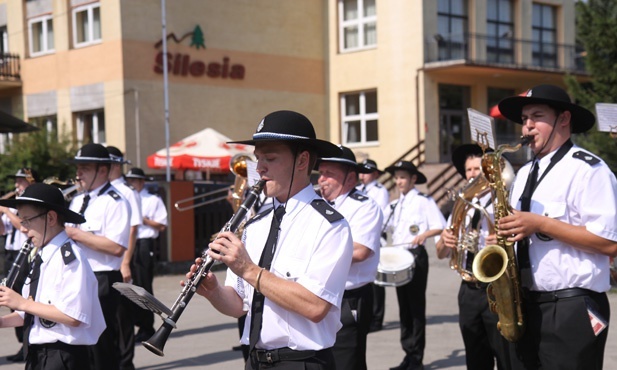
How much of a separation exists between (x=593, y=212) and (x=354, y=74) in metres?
27.2

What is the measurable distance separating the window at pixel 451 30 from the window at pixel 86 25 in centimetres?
1159

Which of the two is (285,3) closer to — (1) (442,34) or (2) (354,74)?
(2) (354,74)

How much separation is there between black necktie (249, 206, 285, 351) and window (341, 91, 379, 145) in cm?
2735

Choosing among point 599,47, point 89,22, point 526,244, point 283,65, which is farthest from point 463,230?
point 283,65

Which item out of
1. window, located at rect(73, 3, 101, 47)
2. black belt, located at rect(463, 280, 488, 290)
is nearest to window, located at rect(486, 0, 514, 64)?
window, located at rect(73, 3, 101, 47)

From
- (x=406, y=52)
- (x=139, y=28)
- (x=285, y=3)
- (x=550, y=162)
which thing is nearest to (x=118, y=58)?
(x=139, y=28)

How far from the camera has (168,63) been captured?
91.1 ft

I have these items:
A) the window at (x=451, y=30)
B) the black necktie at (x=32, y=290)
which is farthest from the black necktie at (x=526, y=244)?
the window at (x=451, y=30)

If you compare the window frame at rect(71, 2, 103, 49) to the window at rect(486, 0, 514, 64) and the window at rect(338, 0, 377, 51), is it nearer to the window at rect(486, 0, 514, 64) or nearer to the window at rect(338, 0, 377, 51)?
the window at rect(338, 0, 377, 51)

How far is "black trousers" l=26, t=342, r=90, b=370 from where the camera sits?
5.57 m

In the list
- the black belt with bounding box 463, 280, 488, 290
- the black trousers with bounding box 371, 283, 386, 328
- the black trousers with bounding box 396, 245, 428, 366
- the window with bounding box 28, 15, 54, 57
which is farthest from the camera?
the window with bounding box 28, 15, 54, 57

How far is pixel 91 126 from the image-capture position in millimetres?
28750

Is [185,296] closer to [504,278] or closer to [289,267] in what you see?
[289,267]

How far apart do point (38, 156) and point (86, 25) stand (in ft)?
23.4
